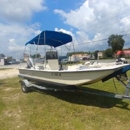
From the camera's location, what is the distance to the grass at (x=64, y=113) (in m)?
4.08

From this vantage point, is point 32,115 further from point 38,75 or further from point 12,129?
point 38,75

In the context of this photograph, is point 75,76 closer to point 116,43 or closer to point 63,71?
point 63,71

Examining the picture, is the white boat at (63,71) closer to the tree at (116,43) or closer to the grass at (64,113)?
the grass at (64,113)

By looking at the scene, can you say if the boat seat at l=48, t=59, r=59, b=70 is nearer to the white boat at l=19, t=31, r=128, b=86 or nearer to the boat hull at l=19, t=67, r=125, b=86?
the white boat at l=19, t=31, r=128, b=86

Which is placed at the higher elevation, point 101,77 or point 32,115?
point 101,77

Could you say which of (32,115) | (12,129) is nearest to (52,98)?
(32,115)

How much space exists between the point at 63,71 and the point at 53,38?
116 inches

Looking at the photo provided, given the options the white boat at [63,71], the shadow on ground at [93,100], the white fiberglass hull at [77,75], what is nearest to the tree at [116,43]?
the white boat at [63,71]

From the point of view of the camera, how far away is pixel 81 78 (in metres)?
5.15

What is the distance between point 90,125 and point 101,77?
1496 mm

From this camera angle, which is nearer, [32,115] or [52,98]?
[32,115]

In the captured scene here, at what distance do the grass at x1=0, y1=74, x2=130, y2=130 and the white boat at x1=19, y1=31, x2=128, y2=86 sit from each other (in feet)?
2.63

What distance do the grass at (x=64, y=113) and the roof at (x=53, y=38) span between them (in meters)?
2.67

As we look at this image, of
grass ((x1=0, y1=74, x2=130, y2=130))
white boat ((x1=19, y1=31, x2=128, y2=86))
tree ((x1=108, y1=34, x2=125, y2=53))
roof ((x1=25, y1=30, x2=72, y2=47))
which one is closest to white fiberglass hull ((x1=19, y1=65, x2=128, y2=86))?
white boat ((x1=19, y1=31, x2=128, y2=86))
